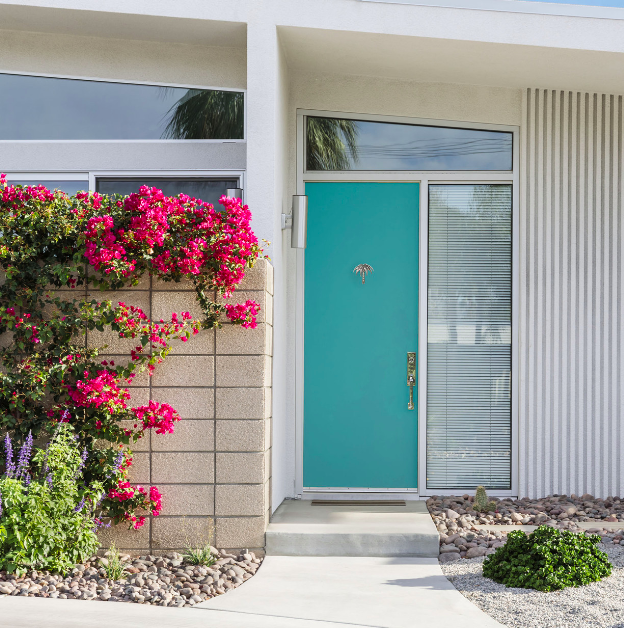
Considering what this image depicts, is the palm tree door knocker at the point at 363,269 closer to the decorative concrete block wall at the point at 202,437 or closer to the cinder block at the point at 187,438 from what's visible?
the decorative concrete block wall at the point at 202,437

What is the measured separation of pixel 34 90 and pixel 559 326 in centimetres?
455

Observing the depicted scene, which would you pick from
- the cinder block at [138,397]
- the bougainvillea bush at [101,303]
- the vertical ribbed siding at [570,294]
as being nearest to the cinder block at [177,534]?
the bougainvillea bush at [101,303]

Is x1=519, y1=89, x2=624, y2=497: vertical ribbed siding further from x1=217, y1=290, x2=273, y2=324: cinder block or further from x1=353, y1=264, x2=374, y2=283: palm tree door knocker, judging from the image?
x1=217, y1=290, x2=273, y2=324: cinder block

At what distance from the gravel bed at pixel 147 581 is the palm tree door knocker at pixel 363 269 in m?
2.54

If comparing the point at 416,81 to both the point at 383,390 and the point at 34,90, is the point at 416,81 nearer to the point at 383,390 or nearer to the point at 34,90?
the point at 383,390

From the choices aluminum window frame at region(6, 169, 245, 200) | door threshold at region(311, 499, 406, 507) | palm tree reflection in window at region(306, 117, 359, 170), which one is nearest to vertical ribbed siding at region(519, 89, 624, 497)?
door threshold at region(311, 499, 406, 507)

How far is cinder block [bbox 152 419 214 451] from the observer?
15.4ft

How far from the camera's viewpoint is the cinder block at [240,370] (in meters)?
4.70

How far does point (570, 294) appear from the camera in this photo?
20.1 ft

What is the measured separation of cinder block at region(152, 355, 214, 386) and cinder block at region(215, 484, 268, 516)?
670mm

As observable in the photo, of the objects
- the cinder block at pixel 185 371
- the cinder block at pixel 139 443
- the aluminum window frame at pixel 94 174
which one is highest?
the aluminum window frame at pixel 94 174

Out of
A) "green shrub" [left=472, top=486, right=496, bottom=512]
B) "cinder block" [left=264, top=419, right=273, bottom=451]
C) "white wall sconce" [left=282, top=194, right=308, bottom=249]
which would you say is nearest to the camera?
"cinder block" [left=264, top=419, right=273, bottom=451]

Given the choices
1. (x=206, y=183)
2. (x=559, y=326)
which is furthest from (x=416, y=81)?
(x=559, y=326)

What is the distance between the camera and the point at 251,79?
507 cm
